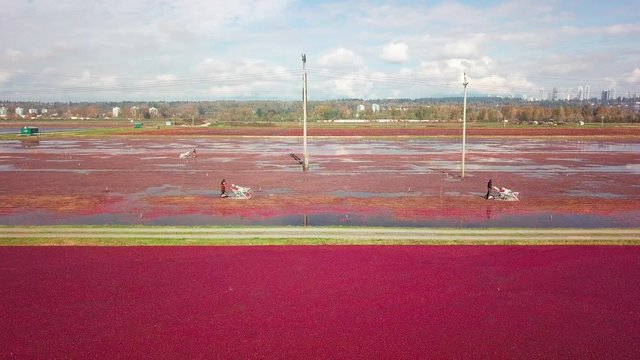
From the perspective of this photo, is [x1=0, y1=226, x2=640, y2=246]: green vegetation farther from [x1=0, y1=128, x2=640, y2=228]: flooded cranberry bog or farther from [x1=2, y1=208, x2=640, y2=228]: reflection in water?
[x1=0, y1=128, x2=640, y2=228]: flooded cranberry bog

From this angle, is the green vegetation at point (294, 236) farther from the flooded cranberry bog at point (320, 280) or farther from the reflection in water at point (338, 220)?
the reflection in water at point (338, 220)

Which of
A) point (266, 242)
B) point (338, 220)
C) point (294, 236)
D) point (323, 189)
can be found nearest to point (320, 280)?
point (266, 242)

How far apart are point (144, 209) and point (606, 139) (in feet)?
314

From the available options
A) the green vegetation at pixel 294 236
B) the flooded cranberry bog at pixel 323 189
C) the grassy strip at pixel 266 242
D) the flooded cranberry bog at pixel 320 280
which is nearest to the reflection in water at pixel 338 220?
the flooded cranberry bog at pixel 323 189

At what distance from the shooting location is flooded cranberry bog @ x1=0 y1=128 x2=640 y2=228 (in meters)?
27.1

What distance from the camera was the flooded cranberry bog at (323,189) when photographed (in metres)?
27.1

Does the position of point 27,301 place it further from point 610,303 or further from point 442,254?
point 610,303

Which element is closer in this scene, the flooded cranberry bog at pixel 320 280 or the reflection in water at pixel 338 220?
the flooded cranberry bog at pixel 320 280

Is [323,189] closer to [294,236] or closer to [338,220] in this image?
[338,220]

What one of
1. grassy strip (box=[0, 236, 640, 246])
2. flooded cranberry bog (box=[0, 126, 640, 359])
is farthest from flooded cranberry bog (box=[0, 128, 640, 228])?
grassy strip (box=[0, 236, 640, 246])

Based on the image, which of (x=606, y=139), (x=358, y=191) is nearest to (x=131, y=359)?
(x=358, y=191)

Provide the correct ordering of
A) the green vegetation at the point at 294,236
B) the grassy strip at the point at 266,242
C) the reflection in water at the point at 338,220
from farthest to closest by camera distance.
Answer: the reflection in water at the point at 338,220 < the green vegetation at the point at 294,236 < the grassy strip at the point at 266,242

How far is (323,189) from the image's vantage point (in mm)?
37250

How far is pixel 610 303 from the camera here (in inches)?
599
